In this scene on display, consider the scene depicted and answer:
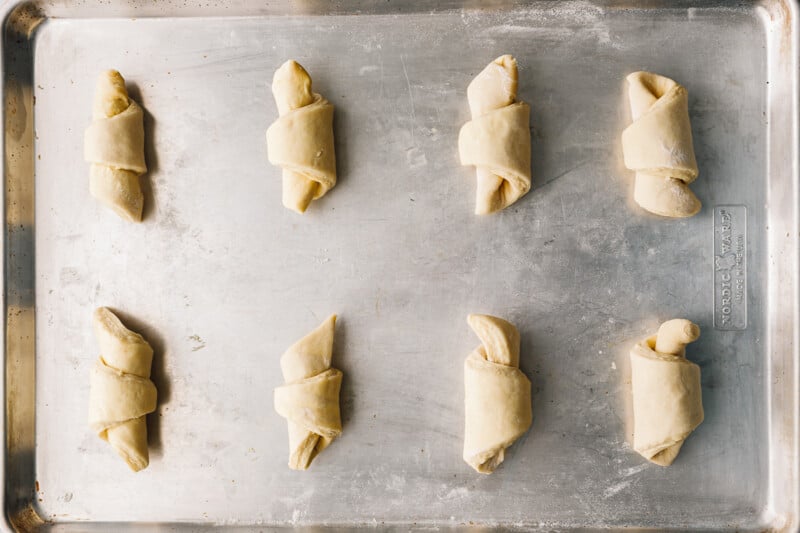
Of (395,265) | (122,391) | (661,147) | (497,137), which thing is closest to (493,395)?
(395,265)

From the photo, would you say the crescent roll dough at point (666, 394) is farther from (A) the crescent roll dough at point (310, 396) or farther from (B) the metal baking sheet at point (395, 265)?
(A) the crescent roll dough at point (310, 396)

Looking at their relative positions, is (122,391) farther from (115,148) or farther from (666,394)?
(666,394)

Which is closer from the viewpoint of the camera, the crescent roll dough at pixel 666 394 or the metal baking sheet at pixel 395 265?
the crescent roll dough at pixel 666 394

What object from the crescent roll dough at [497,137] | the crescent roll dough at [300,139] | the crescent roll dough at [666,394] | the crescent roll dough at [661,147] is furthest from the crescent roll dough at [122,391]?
the crescent roll dough at [661,147]

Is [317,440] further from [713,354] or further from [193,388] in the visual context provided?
[713,354]

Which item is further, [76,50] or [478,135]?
[76,50]

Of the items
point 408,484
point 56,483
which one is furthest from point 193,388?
point 408,484
